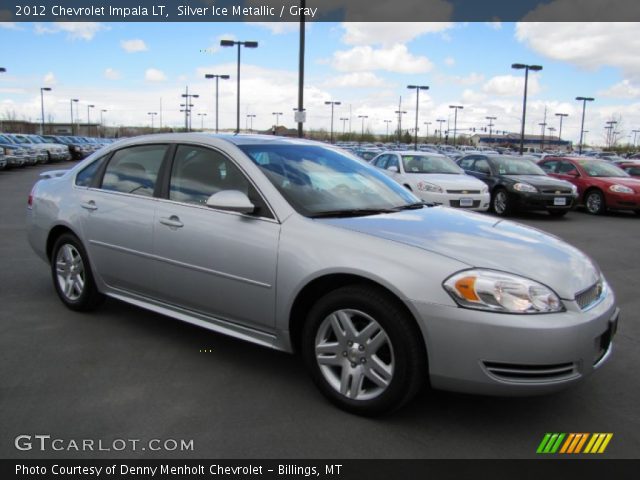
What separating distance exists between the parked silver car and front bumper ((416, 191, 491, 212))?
762cm

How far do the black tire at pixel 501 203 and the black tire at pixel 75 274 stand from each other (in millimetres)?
10982

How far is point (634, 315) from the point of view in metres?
5.38

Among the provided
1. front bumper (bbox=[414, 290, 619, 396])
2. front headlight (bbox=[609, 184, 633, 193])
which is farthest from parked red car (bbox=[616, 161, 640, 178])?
front bumper (bbox=[414, 290, 619, 396])

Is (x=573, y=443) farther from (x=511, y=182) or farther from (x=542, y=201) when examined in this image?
(x=511, y=182)

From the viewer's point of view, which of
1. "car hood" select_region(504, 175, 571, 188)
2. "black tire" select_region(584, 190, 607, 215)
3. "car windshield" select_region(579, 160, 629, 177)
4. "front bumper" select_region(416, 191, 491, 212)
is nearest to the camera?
"front bumper" select_region(416, 191, 491, 212)

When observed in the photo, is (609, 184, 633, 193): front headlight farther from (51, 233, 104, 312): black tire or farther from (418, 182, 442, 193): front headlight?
(51, 233, 104, 312): black tire

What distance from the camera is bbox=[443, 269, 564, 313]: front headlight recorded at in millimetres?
2887

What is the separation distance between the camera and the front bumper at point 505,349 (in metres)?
2.84

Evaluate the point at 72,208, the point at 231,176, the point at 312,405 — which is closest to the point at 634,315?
the point at 312,405

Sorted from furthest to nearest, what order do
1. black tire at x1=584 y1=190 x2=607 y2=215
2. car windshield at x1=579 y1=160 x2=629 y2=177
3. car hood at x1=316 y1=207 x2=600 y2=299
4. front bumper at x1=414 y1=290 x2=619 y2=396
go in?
car windshield at x1=579 y1=160 x2=629 y2=177
black tire at x1=584 y1=190 x2=607 y2=215
car hood at x1=316 y1=207 x2=600 y2=299
front bumper at x1=414 y1=290 x2=619 y2=396

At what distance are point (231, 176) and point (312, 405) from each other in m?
1.61

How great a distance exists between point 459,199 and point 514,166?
3743mm

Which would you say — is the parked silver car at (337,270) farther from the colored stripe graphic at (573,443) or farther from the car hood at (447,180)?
the car hood at (447,180)

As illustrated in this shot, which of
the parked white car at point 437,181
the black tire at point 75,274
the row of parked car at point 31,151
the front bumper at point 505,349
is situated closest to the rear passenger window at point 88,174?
the black tire at point 75,274
